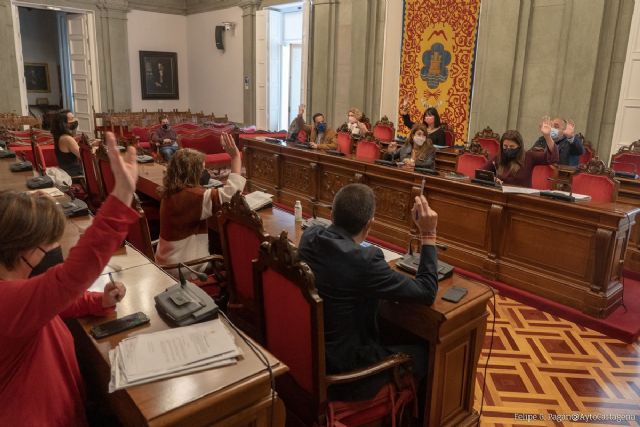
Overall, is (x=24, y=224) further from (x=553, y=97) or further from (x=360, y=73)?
(x=360, y=73)

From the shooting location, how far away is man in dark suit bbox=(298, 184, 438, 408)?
1946mm

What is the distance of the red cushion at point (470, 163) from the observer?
218 inches

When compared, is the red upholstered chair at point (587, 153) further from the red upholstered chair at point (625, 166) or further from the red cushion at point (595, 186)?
the red cushion at point (595, 186)

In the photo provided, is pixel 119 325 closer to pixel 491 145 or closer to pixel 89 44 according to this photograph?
pixel 491 145

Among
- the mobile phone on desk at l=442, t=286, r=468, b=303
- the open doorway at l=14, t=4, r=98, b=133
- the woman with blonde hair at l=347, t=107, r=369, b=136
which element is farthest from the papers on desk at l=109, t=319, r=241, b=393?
the open doorway at l=14, t=4, r=98, b=133

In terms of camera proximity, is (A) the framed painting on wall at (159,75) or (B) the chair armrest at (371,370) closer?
(B) the chair armrest at (371,370)

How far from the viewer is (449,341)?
7.11 ft

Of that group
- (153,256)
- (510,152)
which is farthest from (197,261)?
(510,152)

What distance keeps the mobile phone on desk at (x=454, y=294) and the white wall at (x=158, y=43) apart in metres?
12.5

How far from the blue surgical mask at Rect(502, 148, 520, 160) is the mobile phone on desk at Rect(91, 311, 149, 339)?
162 inches

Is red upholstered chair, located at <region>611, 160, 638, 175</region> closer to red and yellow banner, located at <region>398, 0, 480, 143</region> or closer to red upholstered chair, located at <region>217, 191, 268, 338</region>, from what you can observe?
red and yellow banner, located at <region>398, 0, 480, 143</region>

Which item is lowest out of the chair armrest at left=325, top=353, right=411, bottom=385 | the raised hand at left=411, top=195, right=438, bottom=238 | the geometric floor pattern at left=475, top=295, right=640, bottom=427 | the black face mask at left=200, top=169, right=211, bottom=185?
the geometric floor pattern at left=475, top=295, right=640, bottom=427

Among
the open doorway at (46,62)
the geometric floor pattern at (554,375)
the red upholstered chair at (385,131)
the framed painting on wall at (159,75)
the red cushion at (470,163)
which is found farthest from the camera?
the open doorway at (46,62)

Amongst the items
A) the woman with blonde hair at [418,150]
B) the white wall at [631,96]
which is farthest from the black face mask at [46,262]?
the white wall at [631,96]
